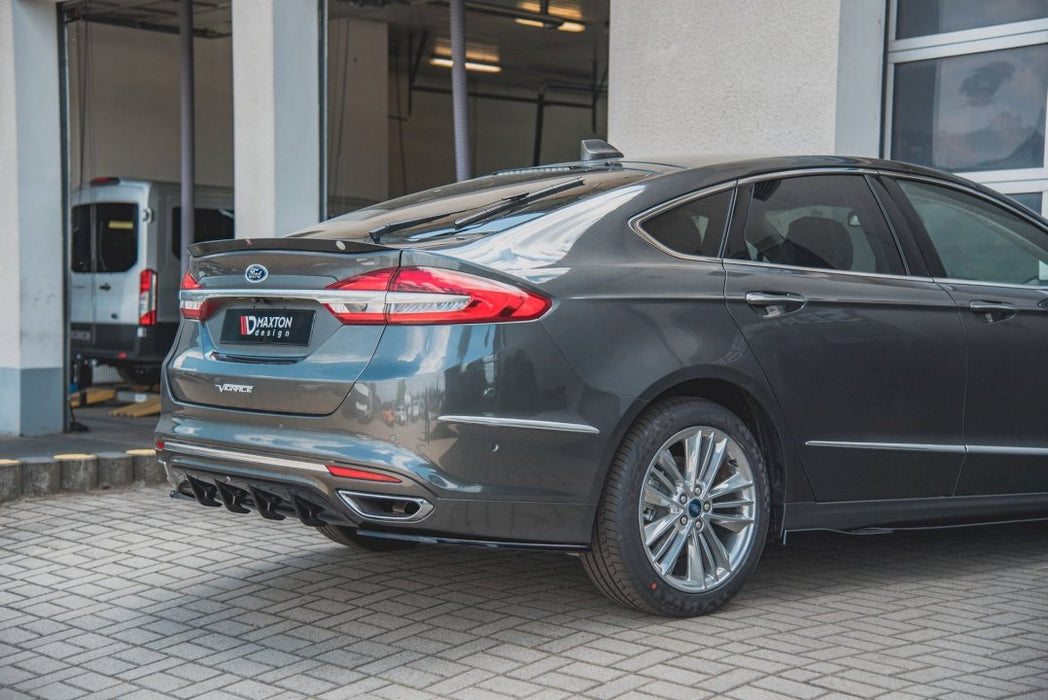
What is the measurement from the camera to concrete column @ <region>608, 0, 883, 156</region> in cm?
731

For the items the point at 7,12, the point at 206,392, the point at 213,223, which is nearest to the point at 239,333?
the point at 206,392

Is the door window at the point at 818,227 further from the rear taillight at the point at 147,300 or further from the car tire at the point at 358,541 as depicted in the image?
the rear taillight at the point at 147,300

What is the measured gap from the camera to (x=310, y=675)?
4051 mm

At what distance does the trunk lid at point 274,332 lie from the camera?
13.7 feet

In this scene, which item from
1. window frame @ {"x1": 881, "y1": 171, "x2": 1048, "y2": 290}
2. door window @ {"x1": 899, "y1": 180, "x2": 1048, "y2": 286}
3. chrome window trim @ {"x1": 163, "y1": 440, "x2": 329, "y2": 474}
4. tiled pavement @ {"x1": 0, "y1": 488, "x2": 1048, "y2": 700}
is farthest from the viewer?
door window @ {"x1": 899, "y1": 180, "x2": 1048, "y2": 286}

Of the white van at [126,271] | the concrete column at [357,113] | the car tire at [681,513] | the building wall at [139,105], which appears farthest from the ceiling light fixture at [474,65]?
the car tire at [681,513]

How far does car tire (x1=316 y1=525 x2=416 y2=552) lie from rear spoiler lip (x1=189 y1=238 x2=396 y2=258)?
1.33 metres

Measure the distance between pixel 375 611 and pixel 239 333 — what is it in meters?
1.09

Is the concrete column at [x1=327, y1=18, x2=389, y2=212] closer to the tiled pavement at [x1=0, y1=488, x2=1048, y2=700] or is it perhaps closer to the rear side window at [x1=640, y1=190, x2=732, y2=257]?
the tiled pavement at [x1=0, y1=488, x2=1048, y2=700]

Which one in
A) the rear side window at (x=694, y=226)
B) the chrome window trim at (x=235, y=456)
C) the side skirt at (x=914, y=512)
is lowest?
the side skirt at (x=914, y=512)

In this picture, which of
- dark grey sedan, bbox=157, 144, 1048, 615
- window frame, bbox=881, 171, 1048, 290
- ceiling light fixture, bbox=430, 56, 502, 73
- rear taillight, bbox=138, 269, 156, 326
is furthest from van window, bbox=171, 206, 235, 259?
window frame, bbox=881, 171, 1048, 290

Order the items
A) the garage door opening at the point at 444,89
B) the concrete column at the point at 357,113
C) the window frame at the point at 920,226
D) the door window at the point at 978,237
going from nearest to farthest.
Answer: the window frame at the point at 920,226 < the door window at the point at 978,237 < the garage door opening at the point at 444,89 < the concrete column at the point at 357,113

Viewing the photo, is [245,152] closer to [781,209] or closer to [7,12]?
[7,12]

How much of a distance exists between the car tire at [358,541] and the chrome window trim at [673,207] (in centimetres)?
176
